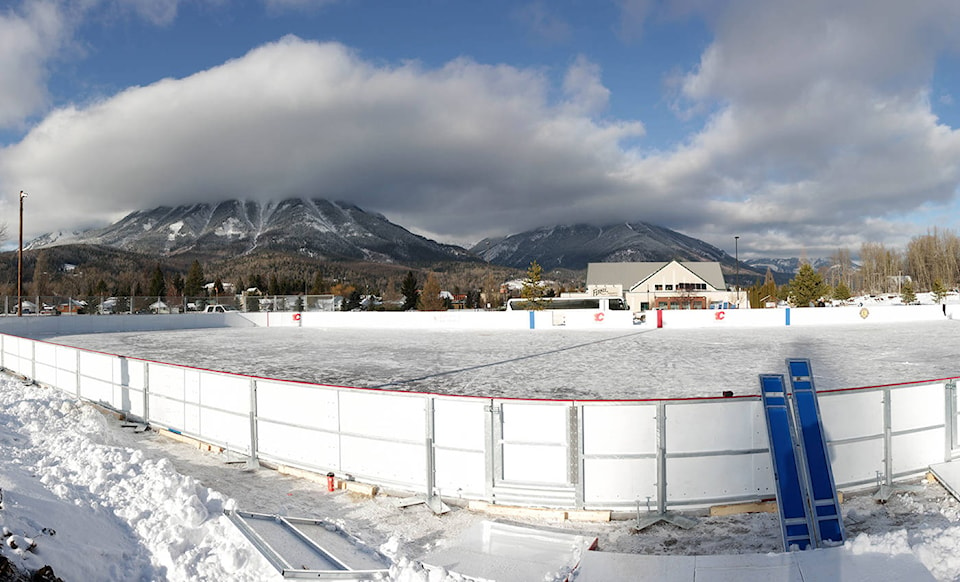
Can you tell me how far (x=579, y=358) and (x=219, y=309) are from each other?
37.8m

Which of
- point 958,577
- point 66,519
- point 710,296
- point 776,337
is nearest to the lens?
point 958,577

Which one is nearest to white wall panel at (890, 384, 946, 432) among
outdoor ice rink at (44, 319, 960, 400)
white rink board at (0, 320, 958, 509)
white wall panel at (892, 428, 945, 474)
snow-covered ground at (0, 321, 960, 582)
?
white rink board at (0, 320, 958, 509)

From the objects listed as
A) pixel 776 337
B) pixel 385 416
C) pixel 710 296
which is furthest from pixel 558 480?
pixel 710 296

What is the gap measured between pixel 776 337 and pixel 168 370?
88.6 ft

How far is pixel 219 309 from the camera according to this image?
49562 mm

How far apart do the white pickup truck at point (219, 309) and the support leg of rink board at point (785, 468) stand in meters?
48.2

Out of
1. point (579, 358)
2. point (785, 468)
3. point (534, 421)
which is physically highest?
point (534, 421)

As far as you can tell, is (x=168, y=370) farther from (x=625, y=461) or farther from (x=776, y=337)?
(x=776, y=337)

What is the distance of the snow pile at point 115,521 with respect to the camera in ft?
16.8

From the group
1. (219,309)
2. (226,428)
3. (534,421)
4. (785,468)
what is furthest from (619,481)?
(219,309)

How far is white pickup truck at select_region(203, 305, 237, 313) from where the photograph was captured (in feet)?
161

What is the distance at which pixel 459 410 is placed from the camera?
7395mm

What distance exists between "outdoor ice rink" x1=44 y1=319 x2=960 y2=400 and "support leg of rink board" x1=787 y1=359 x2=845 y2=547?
4.04 metres

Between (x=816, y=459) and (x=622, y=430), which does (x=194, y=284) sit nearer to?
(x=622, y=430)
